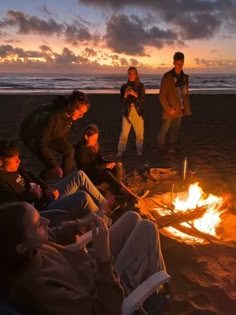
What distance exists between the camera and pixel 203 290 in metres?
4.56

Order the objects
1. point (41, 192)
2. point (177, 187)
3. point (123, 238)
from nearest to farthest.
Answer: point (123, 238)
point (41, 192)
point (177, 187)

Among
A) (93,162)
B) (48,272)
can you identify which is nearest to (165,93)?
(93,162)

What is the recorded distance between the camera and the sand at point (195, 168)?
14.9 feet

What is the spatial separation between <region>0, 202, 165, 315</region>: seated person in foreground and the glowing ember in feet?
10.2

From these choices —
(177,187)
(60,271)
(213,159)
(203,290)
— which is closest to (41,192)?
(203,290)

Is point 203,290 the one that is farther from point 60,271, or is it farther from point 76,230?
point 60,271

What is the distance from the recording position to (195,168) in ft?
31.1

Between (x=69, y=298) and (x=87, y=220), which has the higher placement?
(x=87, y=220)

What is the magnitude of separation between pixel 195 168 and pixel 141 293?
6658mm

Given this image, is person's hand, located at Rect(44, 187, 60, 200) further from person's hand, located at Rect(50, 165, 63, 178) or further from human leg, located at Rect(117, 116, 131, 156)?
human leg, located at Rect(117, 116, 131, 156)

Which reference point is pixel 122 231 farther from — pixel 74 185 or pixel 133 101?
pixel 133 101

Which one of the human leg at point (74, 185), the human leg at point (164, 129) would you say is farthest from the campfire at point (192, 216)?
the human leg at point (164, 129)

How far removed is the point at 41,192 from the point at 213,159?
6026 millimetres

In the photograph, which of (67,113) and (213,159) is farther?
(213,159)
